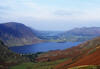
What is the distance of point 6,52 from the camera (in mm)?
143625

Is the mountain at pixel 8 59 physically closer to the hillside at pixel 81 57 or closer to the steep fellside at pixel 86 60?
the hillside at pixel 81 57

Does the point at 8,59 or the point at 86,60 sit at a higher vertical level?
the point at 86,60

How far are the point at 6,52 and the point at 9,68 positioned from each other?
88.0 feet

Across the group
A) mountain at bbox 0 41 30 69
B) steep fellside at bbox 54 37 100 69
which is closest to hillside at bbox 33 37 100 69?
steep fellside at bbox 54 37 100 69

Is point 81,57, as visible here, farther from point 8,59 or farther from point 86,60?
point 8,59

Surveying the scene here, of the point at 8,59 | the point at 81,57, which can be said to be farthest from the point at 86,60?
the point at 8,59

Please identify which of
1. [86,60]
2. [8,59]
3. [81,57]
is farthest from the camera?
[8,59]

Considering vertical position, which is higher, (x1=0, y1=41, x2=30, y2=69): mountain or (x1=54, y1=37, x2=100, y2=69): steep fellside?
(x1=54, y1=37, x2=100, y2=69): steep fellside

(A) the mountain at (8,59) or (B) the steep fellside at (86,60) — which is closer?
(B) the steep fellside at (86,60)

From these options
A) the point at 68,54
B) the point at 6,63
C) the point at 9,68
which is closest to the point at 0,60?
the point at 6,63

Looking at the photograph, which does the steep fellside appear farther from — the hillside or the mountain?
the mountain

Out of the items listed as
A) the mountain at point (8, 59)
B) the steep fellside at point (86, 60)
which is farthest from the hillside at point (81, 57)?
the mountain at point (8, 59)

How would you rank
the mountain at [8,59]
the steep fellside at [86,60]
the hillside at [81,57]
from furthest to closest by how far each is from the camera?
the mountain at [8,59]
the hillside at [81,57]
the steep fellside at [86,60]

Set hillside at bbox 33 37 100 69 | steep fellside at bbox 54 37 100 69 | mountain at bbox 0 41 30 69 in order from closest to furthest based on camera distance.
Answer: steep fellside at bbox 54 37 100 69 → hillside at bbox 33 37 100 69 → mountain at bbox 0 41 30 69
